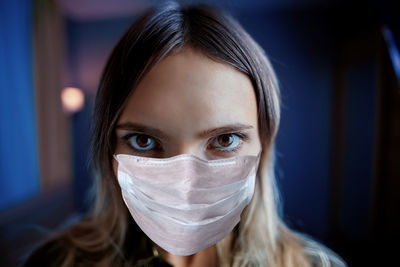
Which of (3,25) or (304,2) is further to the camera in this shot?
(304,2)

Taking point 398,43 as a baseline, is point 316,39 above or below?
above

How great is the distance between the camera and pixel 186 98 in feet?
1.05

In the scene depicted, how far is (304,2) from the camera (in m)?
1.38

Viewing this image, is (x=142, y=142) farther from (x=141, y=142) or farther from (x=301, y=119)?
(x=301, y=119)

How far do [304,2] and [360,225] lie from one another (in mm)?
1685

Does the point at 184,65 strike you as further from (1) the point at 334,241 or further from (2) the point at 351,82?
(1) the point at 334,241

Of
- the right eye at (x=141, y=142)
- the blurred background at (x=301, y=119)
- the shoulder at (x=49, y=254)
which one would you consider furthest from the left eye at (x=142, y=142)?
the blurred background at (x=301, y=119)

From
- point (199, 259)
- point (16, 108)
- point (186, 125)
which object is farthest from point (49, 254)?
point (16, 108)

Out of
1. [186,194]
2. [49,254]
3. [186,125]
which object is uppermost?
[186,125]

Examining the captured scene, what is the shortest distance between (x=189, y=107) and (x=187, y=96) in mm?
17

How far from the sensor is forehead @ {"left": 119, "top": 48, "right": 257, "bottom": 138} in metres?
0.32

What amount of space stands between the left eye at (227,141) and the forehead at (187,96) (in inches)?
1.5

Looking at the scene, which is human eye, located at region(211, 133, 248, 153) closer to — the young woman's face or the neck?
the young woman's face

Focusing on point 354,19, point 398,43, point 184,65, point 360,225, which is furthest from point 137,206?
point 354,19
